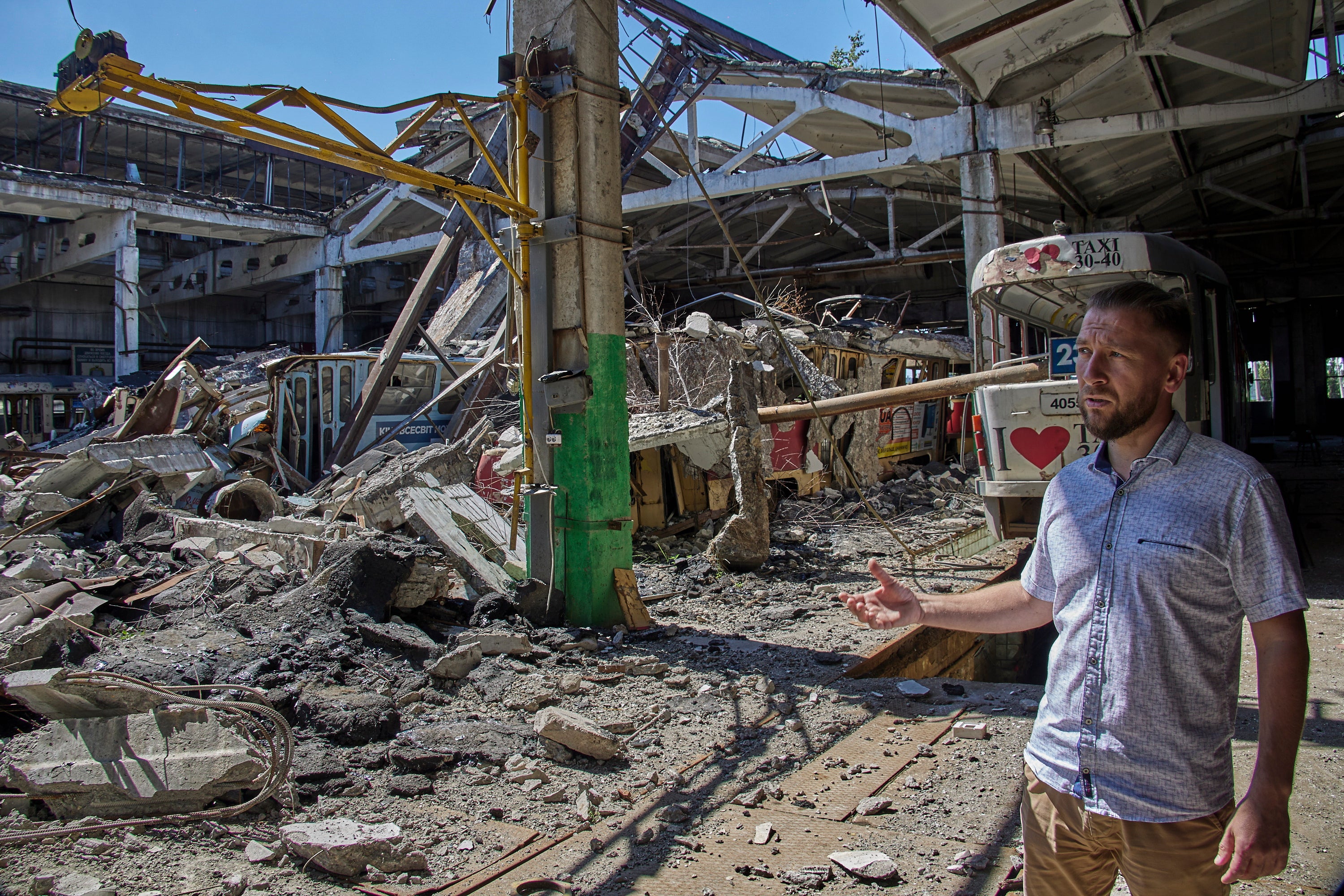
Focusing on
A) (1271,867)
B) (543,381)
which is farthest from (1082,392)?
(543,381)

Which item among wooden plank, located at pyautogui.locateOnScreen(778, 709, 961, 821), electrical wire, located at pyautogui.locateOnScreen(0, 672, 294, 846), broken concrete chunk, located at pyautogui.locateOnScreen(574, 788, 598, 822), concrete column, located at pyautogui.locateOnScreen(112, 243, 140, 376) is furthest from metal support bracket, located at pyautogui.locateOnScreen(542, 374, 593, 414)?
concrete column, located at pyautogui.locateOnScreen(112, 243, 140, 376)

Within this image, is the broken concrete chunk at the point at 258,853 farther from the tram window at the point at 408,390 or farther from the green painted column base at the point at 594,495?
the tram window at the point at 408,390

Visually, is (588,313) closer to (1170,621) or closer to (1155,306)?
(1155,306)

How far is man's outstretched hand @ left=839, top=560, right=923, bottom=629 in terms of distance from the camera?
231 centimetres

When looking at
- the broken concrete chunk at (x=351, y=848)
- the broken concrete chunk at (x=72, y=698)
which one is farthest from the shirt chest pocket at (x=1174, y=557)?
the broken concrete chunk at (x=72, y=698)

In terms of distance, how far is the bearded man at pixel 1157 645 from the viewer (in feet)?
5.42

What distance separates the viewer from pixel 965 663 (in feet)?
24.1

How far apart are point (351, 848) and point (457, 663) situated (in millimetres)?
2112

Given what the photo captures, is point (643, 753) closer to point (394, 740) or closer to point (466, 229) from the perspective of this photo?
point (394, 740)

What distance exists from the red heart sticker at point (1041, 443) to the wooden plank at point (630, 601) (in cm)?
369

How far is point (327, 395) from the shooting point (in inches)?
550

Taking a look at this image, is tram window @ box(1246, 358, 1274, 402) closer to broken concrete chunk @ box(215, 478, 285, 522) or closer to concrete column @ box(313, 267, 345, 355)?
concrete column @ box(313, 267, 345, 355)

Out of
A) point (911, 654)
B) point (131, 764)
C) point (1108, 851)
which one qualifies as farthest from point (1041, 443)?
point (131, 764)

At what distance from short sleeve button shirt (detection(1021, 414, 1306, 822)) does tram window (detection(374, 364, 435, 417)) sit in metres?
13.5
